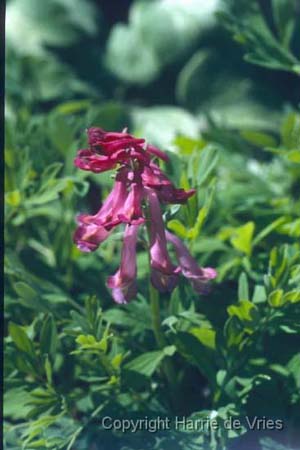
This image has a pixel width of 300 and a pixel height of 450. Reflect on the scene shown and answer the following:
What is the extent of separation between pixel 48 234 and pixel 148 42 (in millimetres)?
791

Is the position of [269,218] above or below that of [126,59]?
below

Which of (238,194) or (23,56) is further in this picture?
(23,56)

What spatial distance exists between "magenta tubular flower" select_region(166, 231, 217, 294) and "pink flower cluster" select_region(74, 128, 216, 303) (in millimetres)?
35

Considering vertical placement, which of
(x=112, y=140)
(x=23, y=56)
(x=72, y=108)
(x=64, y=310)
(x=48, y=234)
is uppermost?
(x=23, y=56)

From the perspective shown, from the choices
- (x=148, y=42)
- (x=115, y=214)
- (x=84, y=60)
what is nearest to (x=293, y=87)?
(x=148, y=42)

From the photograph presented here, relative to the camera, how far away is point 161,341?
1.26 metres

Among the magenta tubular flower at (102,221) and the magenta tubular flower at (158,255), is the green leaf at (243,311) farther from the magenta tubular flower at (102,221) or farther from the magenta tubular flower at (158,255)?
the magenta tubular flower at (102,221)

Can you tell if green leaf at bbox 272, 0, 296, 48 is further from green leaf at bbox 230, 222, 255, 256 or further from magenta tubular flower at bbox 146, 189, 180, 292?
magenta tubular flower at bbox 146, 189, 180, 292

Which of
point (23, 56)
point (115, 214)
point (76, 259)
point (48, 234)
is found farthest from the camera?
point (23, 56)

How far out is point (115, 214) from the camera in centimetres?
113

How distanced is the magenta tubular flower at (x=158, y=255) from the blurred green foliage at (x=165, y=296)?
6 centimetres

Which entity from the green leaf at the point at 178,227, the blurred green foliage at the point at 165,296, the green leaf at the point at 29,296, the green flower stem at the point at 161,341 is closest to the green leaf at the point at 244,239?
the blurred green foliage at the point at 165,296

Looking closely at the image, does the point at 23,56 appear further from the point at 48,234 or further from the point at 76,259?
the point at 76,259

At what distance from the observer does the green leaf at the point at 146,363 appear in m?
1.24
